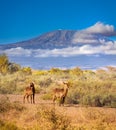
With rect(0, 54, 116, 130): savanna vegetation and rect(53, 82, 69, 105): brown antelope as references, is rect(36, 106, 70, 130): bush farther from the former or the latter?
rect(53, 82, 69, 105): brown antelope

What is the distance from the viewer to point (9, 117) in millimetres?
19594

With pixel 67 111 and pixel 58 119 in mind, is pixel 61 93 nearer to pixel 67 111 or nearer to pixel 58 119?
pixel 67 111

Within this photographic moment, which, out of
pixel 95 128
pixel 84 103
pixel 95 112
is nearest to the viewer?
pixel 95 128

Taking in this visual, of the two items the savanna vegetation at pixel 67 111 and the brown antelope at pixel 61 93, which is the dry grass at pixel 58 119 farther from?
the brown antelope at pixel 61 93

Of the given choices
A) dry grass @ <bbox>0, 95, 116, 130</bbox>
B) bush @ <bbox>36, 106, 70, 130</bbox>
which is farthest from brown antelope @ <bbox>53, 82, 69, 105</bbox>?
bush @ <bbox>36, 106, 70, 130</bbox>

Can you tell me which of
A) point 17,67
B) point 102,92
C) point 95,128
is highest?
point 17,67

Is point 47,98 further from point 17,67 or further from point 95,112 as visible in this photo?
point 17,67

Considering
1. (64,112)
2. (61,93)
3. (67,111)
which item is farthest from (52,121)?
(61,93)

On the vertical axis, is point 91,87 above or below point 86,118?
above

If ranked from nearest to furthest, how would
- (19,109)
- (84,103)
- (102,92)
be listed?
1. (19,109)
2. (84,103)
3. (102,92)

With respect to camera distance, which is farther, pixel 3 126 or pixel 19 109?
pixel 19 109

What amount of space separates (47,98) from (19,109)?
826 cm

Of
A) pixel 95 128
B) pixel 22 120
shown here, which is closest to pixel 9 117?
pixel 22 120

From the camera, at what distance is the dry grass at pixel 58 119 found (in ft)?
48.8
